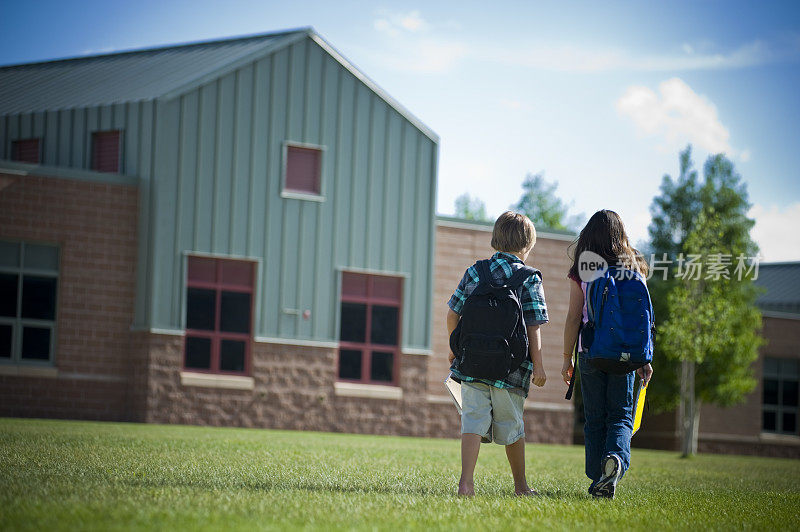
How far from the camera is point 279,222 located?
809 inches

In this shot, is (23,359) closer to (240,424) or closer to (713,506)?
(240,424)

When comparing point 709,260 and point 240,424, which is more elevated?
point 709,260

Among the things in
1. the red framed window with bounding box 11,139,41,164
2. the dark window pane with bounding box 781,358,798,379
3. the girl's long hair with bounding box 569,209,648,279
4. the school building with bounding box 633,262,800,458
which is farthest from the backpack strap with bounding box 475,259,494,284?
the dark window pane with bounding box 781,358,798,379

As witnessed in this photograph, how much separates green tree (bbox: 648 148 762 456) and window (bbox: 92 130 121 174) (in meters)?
11.7

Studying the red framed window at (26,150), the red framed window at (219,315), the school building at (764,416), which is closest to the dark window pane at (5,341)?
the red framed window at (219,315)

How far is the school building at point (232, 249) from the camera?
1906 centimetres

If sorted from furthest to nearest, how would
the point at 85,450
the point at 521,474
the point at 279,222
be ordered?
the point at 279,222 → the point at 85,450 → the point at 521,474

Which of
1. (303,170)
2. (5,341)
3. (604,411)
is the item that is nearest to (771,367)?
(303,170)

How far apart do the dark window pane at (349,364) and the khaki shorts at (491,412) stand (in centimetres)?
1478

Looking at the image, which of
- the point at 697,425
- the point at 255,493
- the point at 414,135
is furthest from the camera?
the point at 697,425

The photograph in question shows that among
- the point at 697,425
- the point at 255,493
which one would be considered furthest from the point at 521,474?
the point at 697,425

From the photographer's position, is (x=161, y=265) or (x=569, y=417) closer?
(x=161, y=265)

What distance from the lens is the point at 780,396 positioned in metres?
31.8

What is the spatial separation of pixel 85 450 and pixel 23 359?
11.2m
